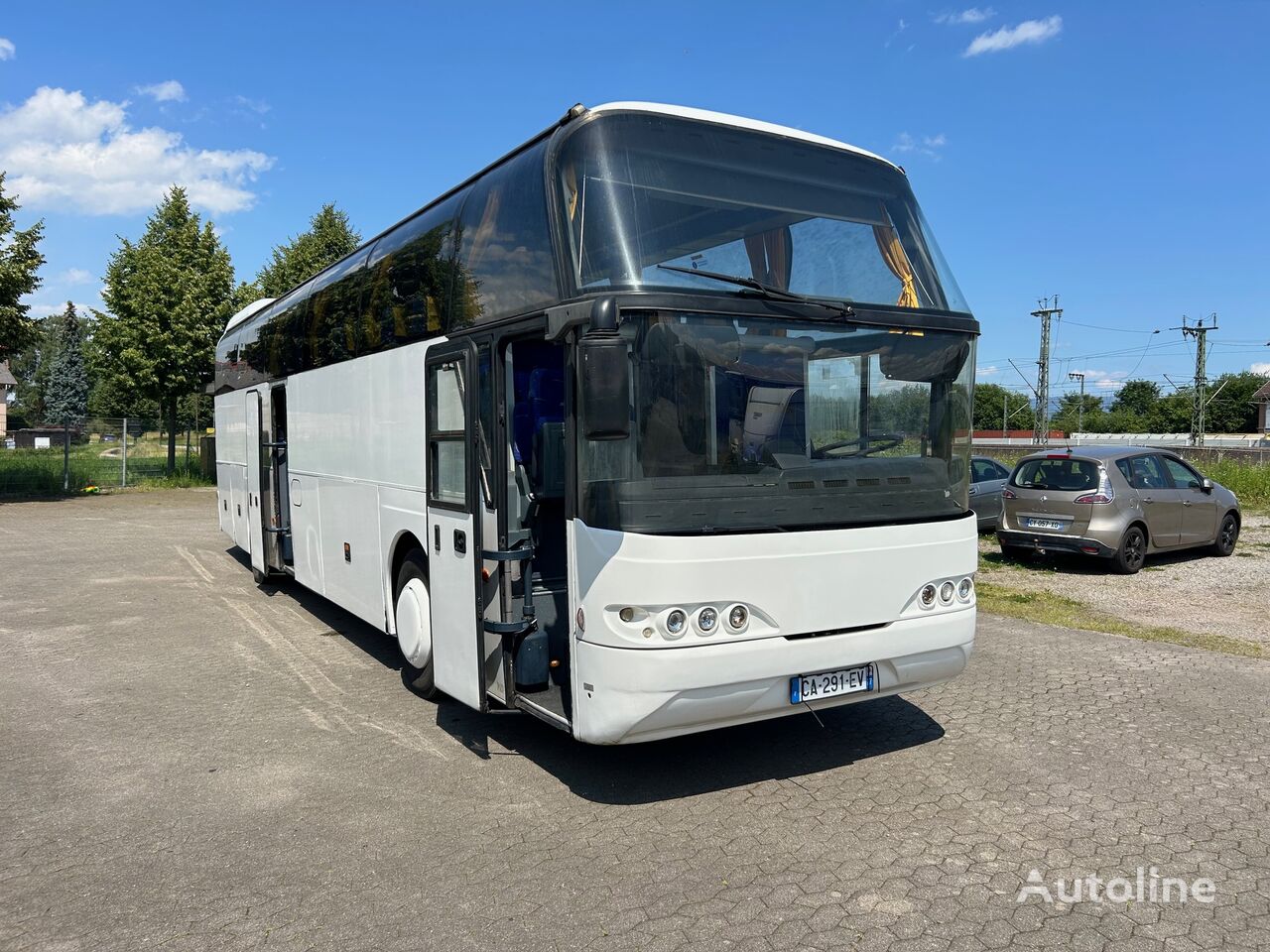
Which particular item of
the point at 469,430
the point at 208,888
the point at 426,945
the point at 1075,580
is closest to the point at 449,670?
the point at 469,430

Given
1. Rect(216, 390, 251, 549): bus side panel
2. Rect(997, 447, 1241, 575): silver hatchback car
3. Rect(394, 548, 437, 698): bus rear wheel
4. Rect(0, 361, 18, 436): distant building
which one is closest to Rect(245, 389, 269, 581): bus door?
Rect(216, 390, 251, 549): bus side panel

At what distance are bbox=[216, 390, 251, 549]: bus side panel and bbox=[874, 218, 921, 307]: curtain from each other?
950 cm

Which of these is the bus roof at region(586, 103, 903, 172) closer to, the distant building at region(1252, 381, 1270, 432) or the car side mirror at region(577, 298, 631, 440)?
the car side mirror at region(577, 298, 631, 440)

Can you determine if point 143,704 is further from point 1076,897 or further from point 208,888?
point 1076,897

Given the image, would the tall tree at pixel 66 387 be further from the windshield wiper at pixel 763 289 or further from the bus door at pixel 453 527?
the windshield wiper at pixel 763 289

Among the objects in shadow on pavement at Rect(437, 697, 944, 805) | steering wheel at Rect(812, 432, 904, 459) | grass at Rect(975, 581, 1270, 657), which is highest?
steering wheel at Rect(812, 432, 904, 459)

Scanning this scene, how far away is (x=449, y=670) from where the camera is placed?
6.11 metres

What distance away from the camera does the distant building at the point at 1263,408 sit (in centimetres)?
9931

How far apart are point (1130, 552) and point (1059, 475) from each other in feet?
4.59

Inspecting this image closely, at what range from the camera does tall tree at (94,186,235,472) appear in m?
29.2

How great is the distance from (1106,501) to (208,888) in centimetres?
1201

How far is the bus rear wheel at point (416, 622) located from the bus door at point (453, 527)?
0.20 meters

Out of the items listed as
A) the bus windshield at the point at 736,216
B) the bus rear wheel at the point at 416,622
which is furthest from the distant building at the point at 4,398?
the bus windshield at the point at 736,216

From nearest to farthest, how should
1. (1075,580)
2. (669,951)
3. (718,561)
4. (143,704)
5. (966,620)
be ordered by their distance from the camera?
(669,951) → (718,561) → (966,620) → (143,704) → (1075,580)
